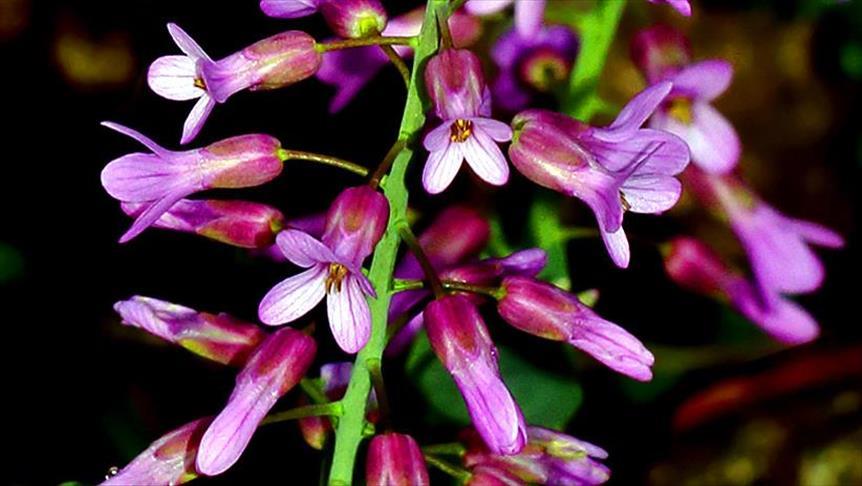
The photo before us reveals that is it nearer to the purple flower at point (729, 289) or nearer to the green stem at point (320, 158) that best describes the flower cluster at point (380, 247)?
the green stem at point (320, 158)

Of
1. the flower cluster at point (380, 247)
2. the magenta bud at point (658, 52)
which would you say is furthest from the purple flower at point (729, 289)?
the flower cluster at point (380, 247)

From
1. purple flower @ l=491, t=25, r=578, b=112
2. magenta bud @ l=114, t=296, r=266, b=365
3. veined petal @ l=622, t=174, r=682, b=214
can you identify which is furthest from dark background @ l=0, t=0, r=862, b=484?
veined petal @ l=622, t=174, r=682, b=214

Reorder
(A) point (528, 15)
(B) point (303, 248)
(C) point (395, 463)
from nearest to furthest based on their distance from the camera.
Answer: (B) point (303, 248), (C) point (395, 463), (A) point (528, 15)

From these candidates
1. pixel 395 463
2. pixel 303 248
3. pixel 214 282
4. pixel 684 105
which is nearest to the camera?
pixel 303 248

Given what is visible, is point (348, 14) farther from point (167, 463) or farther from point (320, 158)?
point (167, 463)

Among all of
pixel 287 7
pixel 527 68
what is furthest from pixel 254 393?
pixel 527 68
